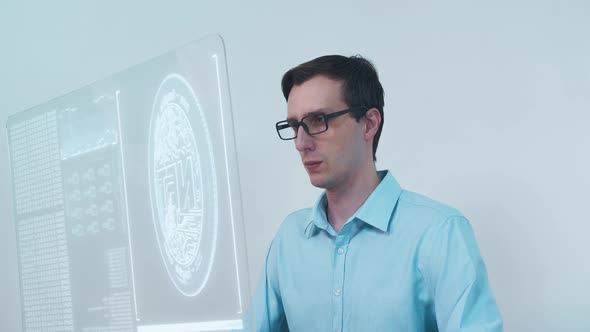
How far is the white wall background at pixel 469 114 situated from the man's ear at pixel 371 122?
255 millimetres

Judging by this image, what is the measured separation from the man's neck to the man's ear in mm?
78

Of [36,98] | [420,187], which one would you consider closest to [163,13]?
[36,98]

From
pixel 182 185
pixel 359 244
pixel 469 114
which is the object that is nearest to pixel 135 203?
pixel 182 185

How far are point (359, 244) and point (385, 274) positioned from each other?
99mm

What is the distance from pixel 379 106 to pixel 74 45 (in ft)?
4.71

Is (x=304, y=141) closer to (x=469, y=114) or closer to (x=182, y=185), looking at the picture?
(x=182, y=185)

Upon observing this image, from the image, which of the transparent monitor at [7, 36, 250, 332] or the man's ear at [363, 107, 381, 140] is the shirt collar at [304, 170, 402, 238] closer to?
the man's ear at [363, 107, 381, 140]

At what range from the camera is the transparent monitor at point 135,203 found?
1273mm

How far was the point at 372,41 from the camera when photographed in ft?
6.15

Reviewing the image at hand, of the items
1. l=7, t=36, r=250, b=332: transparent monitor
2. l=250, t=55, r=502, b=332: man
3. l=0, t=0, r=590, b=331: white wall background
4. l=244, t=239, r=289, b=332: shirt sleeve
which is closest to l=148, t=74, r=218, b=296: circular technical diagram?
l=7, t=36, r=250, b=332: transparent monitor

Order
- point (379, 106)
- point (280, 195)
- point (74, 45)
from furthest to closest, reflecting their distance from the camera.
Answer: point (74, 45) < point (280, 195) < point (379, 106)

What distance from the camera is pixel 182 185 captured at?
1.38m

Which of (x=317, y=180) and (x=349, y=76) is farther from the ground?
(x=349, y=76)

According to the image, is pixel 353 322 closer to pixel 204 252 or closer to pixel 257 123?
pixel 204 252
